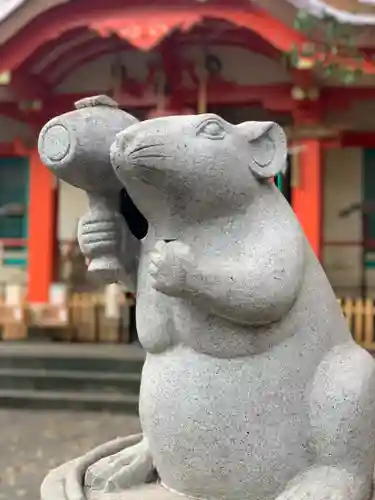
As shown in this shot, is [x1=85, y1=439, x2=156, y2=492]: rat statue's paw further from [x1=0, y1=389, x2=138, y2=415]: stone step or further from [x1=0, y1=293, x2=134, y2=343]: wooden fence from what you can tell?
[x1=0, y1=293, x2=134, y2=343]: wooden fence

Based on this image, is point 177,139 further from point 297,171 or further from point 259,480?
point 297,171

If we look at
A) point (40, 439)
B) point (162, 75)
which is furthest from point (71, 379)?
point (162, 75)

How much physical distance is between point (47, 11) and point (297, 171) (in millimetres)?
3065

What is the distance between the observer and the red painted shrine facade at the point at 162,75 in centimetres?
683

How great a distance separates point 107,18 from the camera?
6.99 meters

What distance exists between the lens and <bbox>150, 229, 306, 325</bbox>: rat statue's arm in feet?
6.02

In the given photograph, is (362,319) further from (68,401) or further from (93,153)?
(93,153)

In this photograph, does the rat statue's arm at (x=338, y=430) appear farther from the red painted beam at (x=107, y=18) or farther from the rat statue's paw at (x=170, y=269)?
the red painted beam at (x=107, y=18)

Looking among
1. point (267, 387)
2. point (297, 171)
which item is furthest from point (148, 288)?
point (297, 171)

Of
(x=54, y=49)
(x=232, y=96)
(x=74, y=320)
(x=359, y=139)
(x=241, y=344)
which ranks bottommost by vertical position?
(x=74, y=320)

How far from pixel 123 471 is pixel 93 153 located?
3.20 feet

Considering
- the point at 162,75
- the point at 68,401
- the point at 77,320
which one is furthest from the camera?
the point at 77,320

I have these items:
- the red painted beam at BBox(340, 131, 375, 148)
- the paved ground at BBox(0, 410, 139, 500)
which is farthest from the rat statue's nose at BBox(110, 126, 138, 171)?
the red painted beam at BBox(340, 131, 375, 148)

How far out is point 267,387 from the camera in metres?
1.95
